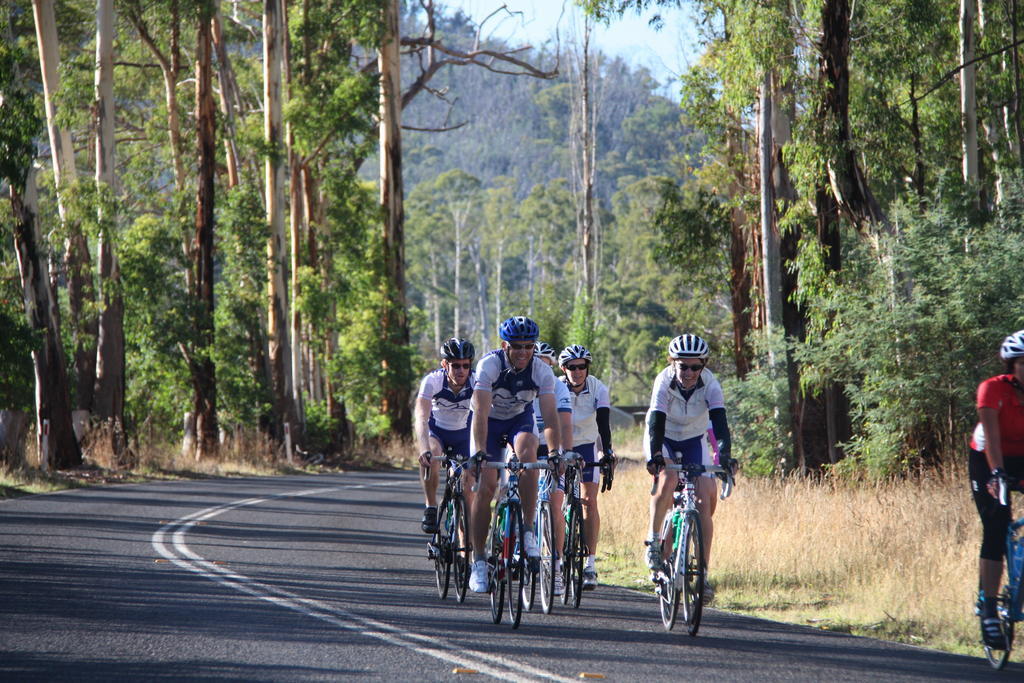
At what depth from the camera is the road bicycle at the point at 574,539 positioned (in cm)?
995

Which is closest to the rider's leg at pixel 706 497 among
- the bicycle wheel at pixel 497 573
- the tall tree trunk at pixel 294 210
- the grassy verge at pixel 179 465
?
the bicycle wheel at pixel 497 573

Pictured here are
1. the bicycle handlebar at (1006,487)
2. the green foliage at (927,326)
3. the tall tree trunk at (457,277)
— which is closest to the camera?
the bicycle handlebar at (1006,487)

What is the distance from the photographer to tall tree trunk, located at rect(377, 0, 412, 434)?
129 ft

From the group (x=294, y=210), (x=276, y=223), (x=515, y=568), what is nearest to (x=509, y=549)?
(x=515, y=568)

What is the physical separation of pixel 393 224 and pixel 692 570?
3193 centimetres

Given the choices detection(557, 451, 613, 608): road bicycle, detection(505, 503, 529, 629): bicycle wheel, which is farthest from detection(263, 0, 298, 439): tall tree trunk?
detection(505, 503, 529, 629): bicycle wheel

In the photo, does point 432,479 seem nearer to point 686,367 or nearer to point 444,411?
point 444,411

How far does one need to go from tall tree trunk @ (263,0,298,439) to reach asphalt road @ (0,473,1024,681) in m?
→ 20.7

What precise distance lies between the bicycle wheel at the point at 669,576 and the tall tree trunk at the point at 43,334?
17.6 m

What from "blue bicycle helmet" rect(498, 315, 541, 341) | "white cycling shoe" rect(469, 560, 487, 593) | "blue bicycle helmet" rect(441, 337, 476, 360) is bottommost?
"white cycling shoe" rect(469, 560, 487, 593)

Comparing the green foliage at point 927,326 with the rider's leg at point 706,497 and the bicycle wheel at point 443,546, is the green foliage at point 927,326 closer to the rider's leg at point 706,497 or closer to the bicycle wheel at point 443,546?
the rider's leg at point 706,497

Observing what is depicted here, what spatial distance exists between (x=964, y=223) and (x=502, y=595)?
36.8 ft

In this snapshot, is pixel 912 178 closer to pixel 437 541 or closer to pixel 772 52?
pixel 772 52

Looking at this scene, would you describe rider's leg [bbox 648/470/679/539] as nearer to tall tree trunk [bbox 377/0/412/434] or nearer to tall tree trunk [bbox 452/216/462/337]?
tall tree trunk [bbox 377/0/412/434]
